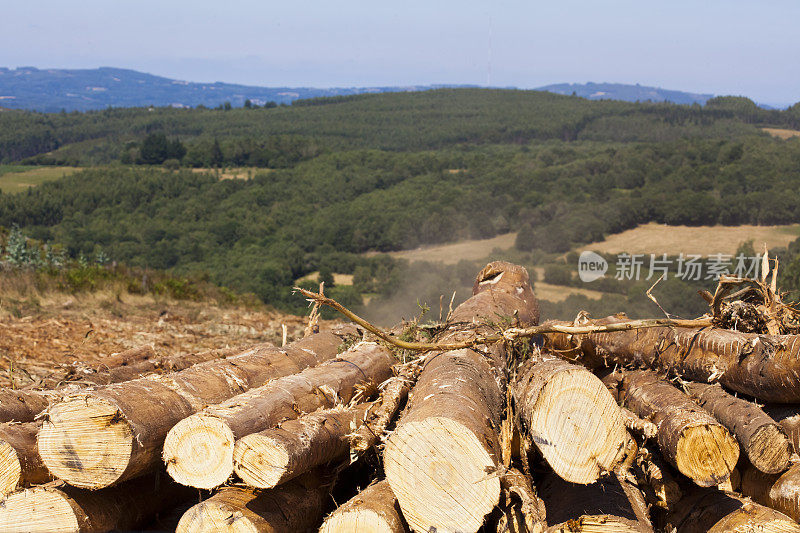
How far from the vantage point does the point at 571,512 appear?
2990 mm

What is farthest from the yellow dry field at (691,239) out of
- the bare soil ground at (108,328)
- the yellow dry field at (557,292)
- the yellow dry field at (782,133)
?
the yellow dry field at (782,133)

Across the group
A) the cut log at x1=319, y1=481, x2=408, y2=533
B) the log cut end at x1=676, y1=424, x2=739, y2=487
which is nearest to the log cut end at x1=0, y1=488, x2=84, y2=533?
the cut log at x1=319, y1=481, x2=408, y2=533

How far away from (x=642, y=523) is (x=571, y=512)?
302 mm

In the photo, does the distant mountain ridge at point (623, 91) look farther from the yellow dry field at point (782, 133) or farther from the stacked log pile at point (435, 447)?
the stacked log pile at point (435, 447)

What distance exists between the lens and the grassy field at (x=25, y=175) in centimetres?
5212

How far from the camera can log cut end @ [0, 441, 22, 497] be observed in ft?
10.1

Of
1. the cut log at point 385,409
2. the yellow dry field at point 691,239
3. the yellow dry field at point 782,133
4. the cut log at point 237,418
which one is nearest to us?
the cut log at point 237,418

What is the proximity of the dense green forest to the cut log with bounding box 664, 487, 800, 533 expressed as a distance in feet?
50.2

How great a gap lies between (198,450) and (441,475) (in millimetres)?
1061

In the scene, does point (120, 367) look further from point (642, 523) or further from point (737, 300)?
point (737, 300)

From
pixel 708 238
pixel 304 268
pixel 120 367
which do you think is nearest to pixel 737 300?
pixel 120 367

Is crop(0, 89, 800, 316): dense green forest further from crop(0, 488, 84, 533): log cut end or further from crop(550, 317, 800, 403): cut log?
crop(0, 488, 84, 533): log cut end

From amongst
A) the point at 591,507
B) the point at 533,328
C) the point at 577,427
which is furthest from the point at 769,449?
the point at 533,328

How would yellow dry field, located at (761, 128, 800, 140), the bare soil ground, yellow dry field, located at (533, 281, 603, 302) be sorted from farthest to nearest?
yellow dry field, located at (761, 128, 800, 140) → yellow dry field, located at (533, 281, 603, 302) → the bare soil ground
